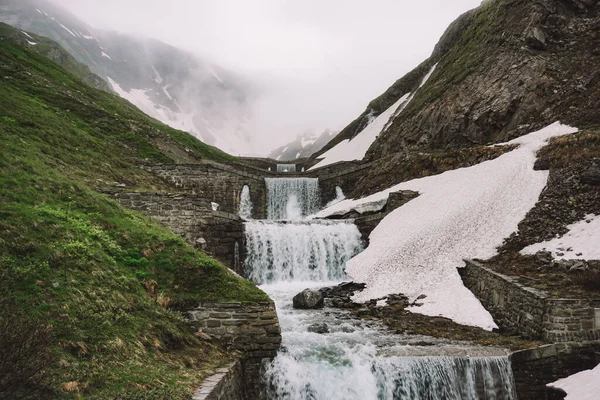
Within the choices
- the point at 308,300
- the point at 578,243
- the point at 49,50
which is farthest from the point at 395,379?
the point at 49,50

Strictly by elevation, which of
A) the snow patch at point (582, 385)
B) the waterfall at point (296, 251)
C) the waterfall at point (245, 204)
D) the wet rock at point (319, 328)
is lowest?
the snow patch at point (582, 385)

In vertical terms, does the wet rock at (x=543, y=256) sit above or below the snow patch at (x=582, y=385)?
above

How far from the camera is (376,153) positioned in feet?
122

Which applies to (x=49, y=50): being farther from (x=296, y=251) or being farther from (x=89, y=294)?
(x=89, y=294)

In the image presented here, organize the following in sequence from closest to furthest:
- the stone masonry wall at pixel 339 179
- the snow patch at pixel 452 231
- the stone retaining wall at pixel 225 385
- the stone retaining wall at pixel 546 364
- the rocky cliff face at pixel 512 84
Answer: the stone retaining wall at pixel 225 385 → the stone retaining wall at pixel 546 364 → the snow patch at pixel 452 231 → the rocky cliff face at pixel 512 84 → the stone masonry wall at pixel 339 179

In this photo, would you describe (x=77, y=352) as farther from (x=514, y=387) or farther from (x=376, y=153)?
(x=376, y=153)

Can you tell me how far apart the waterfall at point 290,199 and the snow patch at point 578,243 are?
21.4m

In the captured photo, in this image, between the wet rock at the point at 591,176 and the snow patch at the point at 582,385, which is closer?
the snow patch at the point at 582,385

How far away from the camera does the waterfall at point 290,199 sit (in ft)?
105

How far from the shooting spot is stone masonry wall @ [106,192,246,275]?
16.8 metres

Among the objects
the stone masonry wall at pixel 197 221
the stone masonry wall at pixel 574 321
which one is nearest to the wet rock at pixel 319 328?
the stone masonry wall at pixel 574 321

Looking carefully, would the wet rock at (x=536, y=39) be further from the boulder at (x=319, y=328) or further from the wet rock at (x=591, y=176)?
the boulder at (x=319, y=328)

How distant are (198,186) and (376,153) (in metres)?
19.0

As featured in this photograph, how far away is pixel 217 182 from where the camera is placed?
1125 inches
